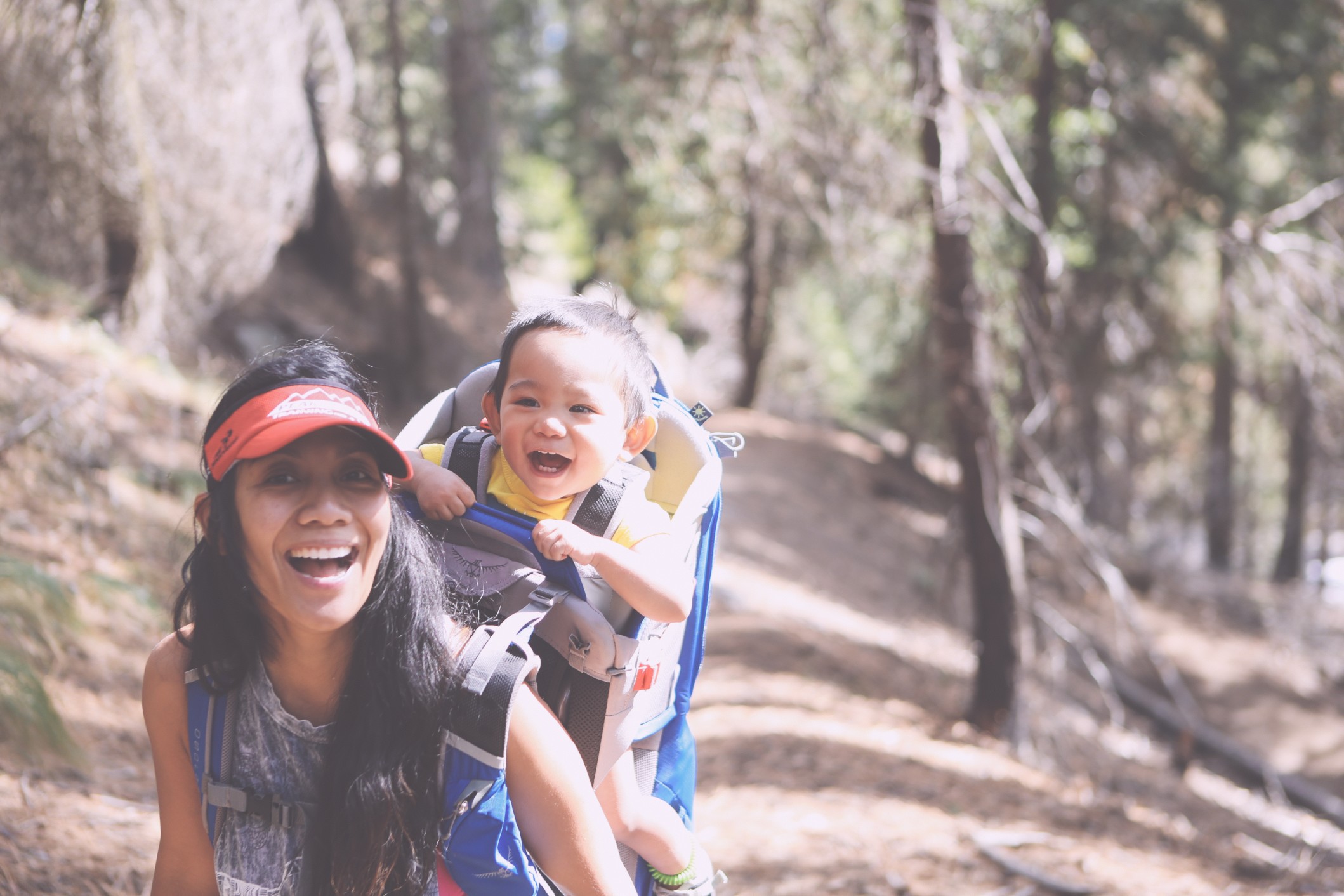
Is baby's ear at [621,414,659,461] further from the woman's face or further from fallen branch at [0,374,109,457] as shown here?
fallen branch at [0,374,109,457]

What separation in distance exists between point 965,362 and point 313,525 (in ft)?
18.9

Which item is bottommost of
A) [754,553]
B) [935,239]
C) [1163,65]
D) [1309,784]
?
[1309,784]

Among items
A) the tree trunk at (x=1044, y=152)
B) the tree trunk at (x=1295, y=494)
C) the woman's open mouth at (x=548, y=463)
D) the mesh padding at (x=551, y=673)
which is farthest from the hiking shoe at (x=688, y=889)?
the tree trunk at (x=1295, y=494)

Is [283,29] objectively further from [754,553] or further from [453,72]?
[453,72]

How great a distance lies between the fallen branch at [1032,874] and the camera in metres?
4.52

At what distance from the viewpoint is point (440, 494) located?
2.14 m

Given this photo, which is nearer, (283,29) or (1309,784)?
(283,29)

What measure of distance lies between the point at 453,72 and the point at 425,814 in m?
17.2

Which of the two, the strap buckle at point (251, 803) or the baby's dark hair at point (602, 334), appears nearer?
the strap buckle at point (251, 803)

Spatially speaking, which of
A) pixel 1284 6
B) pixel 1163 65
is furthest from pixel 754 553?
pixel 1284 6

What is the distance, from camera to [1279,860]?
587 centimetres

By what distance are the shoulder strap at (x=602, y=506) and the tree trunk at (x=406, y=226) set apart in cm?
1267

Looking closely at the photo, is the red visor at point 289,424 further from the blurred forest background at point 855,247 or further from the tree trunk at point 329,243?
the tree trunk at point 329,243

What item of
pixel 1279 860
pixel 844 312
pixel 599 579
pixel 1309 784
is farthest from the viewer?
pixel 844 312
